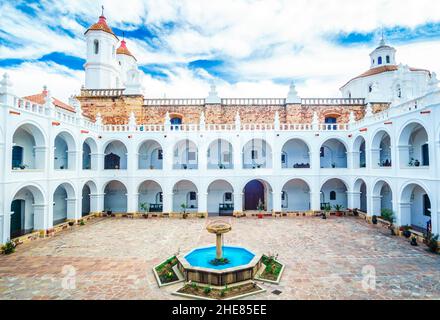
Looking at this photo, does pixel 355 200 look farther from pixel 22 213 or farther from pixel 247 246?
pixel 22 213

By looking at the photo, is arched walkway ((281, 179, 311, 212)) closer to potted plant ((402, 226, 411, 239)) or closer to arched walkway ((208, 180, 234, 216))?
arched walkway ((208, 180, 234, 216))

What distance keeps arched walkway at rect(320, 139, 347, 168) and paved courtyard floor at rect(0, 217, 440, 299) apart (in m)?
7.99

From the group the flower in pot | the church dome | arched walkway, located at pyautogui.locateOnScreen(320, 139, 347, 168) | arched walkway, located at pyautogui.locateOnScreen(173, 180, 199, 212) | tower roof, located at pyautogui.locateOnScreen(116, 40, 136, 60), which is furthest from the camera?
tower roof, located at pyautogui.locateOnScreen(116, 40, 136, 60)

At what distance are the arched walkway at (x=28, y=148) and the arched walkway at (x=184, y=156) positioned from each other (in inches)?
460

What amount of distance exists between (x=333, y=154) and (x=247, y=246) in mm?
16928

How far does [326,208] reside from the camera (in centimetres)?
2247

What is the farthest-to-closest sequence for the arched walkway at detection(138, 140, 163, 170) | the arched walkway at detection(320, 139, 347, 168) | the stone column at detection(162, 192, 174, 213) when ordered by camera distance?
the arched walkway at detection(138, 140, 163, 170) → the arched walkway at detection(320, 139, 347, 168) → the stone column at detection(162, 192, 174, 213)

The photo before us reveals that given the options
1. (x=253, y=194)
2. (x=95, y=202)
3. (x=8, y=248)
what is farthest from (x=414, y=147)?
(x=95, y=202)

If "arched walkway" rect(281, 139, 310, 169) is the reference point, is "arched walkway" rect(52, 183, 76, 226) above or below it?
below

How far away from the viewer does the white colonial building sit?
1570 cm

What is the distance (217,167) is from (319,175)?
10144 millimetres

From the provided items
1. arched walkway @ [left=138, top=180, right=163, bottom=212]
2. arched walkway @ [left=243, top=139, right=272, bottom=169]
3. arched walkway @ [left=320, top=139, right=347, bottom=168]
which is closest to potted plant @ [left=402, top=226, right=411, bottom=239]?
arched walkway @ [left=320, top=139, right=347, bottom=168]

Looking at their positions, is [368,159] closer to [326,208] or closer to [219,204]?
[326,208]

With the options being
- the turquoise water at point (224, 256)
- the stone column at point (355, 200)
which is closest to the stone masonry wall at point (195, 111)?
the stone column at point (355, 200)
